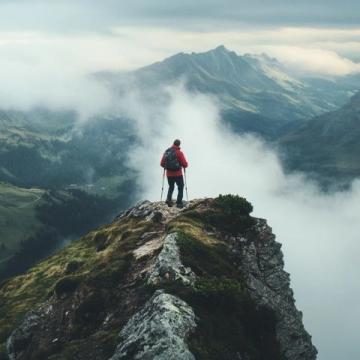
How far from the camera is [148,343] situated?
24156 millimetres

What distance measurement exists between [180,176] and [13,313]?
79.4 feet

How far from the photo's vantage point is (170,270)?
101 ft

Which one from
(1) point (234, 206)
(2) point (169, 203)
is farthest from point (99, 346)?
(2) point (169, 203)

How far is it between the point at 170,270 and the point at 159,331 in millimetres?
6593

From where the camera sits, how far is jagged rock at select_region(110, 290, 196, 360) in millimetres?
23547

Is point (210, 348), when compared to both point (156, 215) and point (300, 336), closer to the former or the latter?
point (300, 336)

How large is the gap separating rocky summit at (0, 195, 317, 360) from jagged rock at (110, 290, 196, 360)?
0.05 m

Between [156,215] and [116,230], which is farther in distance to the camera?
[116,230]

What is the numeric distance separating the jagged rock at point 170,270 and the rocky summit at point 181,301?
0.24 feet

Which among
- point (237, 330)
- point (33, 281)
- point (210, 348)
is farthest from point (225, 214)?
point (33, 281)

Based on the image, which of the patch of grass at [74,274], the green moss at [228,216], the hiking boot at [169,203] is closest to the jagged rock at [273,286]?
the green moss at [228,216]

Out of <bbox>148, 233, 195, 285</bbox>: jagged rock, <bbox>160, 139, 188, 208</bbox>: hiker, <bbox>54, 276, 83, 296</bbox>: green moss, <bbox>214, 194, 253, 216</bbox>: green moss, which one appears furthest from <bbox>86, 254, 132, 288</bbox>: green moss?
<bbox>160, 139, 188, 208</bbox>: hiker

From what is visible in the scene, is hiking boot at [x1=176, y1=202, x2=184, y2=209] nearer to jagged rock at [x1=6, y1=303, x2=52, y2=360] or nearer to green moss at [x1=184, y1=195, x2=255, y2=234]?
green moss at [x1=184, y1=195, x2=255, y2=234]

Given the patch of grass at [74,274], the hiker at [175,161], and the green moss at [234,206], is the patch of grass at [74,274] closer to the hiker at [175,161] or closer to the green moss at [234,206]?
the hiker at [175,161]
